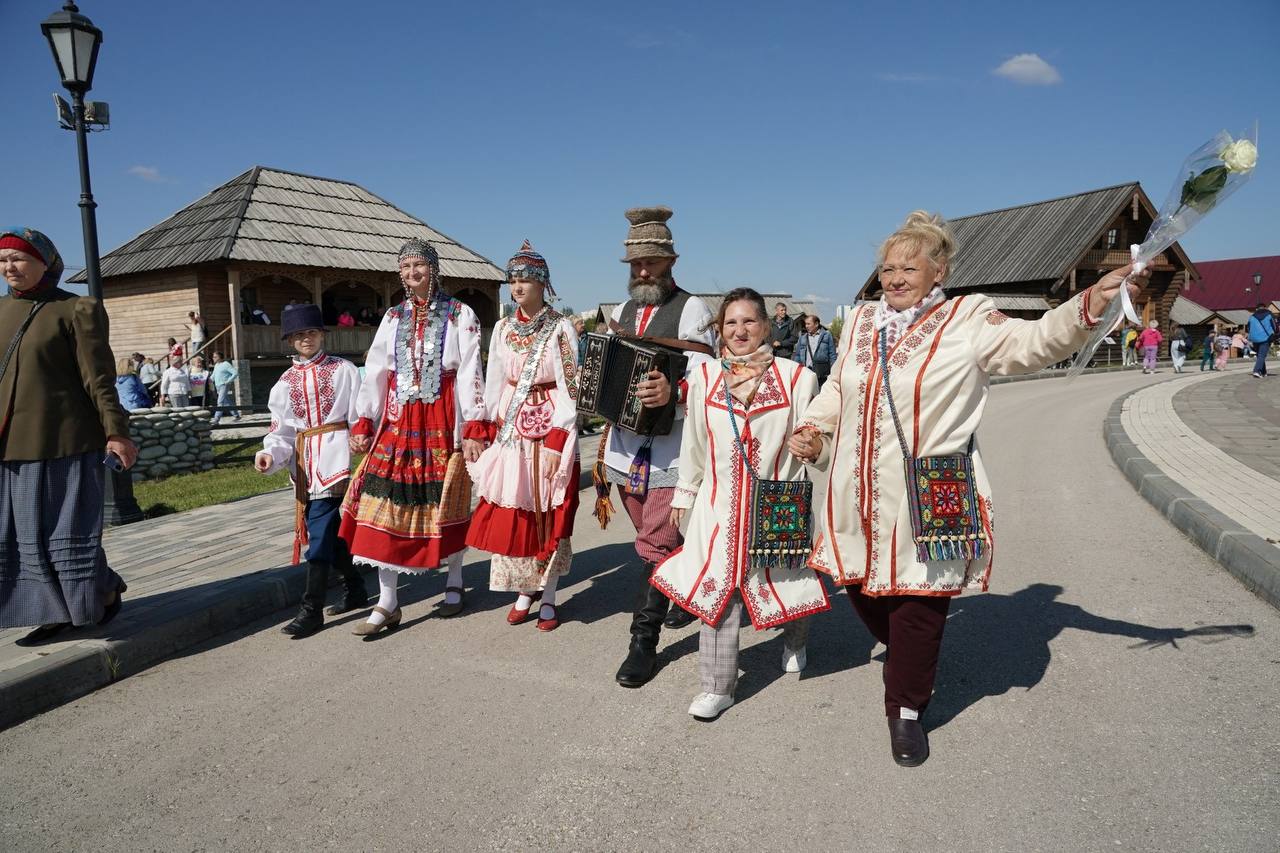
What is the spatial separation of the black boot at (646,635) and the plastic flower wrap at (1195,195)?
7.11 feet

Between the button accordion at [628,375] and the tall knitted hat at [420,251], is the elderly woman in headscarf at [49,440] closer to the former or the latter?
the tall knitted hat at [420,251]

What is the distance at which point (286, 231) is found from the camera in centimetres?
2242

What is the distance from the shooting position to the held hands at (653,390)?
3.96m

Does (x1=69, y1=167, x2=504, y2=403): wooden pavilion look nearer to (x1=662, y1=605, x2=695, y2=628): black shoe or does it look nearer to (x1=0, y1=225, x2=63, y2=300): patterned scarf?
(x1=0, y1=225, x2=63, y2=300): patterned scarf

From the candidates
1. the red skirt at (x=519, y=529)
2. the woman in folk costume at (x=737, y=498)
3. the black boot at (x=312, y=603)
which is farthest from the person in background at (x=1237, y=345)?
the black boot at (x=312, y=603)

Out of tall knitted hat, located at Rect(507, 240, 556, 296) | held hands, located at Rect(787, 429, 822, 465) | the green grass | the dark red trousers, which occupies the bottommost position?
the green grass

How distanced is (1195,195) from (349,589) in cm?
465

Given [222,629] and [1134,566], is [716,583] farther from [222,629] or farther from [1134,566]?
[1134,566]

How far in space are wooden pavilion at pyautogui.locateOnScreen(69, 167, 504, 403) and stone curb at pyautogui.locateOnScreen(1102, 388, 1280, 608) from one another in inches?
652

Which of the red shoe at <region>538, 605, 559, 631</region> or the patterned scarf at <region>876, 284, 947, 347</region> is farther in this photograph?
the red shoe at <region>538, 605, 559, 631</region>

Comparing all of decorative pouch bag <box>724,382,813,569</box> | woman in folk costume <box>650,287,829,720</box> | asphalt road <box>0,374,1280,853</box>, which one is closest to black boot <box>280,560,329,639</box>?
asphalt road <box>0,374,1280,853</box>

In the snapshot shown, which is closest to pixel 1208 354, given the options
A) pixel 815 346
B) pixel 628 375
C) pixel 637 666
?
pixel 815 346

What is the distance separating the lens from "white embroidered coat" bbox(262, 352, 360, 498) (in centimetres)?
473

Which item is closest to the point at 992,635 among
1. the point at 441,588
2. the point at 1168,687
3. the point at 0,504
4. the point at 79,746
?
the point at 1168,687
